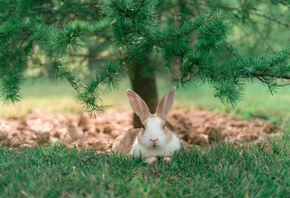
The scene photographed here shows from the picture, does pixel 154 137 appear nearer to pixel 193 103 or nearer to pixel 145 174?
pixel 145 174

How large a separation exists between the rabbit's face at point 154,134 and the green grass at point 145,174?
13 centimetres

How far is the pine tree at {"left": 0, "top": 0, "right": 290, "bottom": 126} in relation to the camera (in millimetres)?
3412

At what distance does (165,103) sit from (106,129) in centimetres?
195

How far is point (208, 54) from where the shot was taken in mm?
3662

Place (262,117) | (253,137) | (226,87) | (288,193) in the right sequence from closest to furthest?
(288,193) → (226,87) → (253,137) → (262,117)

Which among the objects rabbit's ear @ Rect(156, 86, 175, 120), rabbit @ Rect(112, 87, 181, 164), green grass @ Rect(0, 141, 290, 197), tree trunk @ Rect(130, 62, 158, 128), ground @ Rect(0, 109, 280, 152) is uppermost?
tree trunk @ Rect(130, 62, 158, 128)

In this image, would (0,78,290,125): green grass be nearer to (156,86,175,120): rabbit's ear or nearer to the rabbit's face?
(156,86,175,120): rabbit's ear

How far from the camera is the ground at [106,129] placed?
16.0 ft

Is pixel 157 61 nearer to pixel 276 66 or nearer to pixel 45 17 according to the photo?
pixel 45 17

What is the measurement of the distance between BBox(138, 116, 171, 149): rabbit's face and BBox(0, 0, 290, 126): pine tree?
1.32 ft

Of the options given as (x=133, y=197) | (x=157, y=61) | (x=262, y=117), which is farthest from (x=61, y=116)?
(x=133, y=197)

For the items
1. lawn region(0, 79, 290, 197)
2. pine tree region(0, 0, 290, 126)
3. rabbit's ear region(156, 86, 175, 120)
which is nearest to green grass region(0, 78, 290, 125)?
pine tree region(0, 0, 290, 126)

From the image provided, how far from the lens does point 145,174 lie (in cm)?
318

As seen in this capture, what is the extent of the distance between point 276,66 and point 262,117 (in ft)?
9.57
